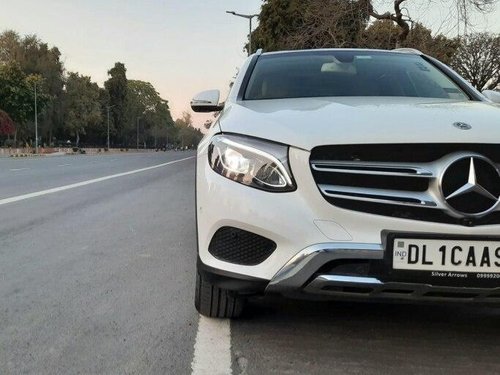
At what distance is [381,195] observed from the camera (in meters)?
2.62

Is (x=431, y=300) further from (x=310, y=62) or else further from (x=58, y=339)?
(x=310, y=62)

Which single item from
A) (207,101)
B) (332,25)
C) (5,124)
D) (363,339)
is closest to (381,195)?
(363,339)

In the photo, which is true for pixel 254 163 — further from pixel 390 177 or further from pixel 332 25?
pixel 332 25

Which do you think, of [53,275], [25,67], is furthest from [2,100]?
[53,275]

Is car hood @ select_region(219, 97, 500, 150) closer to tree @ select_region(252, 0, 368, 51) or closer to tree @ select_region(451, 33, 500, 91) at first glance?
tree @ select_region(252, 0, 368, 51)

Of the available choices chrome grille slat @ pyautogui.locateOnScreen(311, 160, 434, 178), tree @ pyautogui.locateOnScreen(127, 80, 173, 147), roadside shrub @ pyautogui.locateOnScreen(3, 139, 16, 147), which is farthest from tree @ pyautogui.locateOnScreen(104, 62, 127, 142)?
chrome grille slat @ pyautogui.locateOnScreen(311, 160, 434, 178)

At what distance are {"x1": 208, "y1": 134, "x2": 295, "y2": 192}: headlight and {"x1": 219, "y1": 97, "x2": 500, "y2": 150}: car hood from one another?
2.1 inches

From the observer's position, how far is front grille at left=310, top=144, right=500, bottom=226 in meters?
2.56

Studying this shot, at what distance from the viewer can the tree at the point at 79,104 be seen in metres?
78.1

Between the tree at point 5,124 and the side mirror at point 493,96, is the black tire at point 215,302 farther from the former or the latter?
the tree at point 5,124

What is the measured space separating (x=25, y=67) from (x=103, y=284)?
7502cm

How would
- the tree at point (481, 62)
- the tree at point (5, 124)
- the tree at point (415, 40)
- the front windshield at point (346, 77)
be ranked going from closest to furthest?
the front windshield at point (346, 77), the tree at point (415, 40), the tree at point (481, 62), the tree at point (5, 124)

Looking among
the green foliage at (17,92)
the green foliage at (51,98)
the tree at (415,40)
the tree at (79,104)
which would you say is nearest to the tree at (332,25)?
the tree at (415,40)

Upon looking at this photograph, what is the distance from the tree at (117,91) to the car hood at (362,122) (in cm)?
10826
